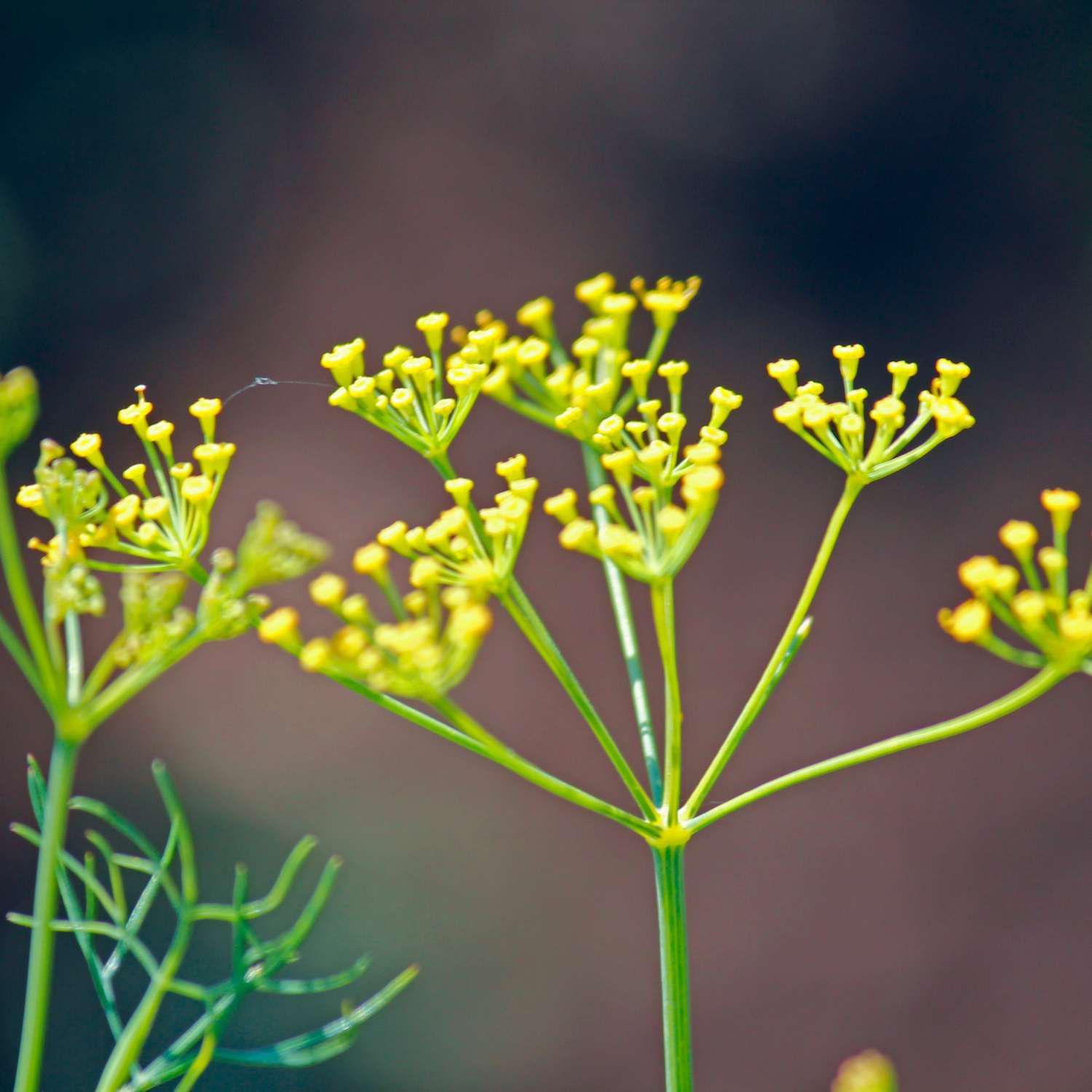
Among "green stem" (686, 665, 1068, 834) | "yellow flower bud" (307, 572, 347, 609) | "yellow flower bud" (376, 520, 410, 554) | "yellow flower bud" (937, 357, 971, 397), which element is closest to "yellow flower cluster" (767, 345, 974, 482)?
"yellow flower bud" (937, 357, 971, 397)

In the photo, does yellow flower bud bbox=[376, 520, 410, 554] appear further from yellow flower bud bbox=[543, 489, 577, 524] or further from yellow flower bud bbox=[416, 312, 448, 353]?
yellow flower bud bbox=[416, 312, 448, 353]

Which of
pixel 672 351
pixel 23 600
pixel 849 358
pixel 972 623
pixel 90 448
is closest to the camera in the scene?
pixel 23 600

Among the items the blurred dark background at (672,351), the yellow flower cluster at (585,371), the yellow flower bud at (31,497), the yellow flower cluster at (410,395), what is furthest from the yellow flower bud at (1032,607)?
the blurred dark background at (672,351)

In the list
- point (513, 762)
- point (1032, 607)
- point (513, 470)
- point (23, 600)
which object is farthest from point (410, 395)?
point (1032, 607)

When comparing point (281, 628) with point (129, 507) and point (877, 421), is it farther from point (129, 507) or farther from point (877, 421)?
point (877, 421)

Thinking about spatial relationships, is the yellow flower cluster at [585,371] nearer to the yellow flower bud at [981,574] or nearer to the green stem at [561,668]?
the green stem at [561,668]
